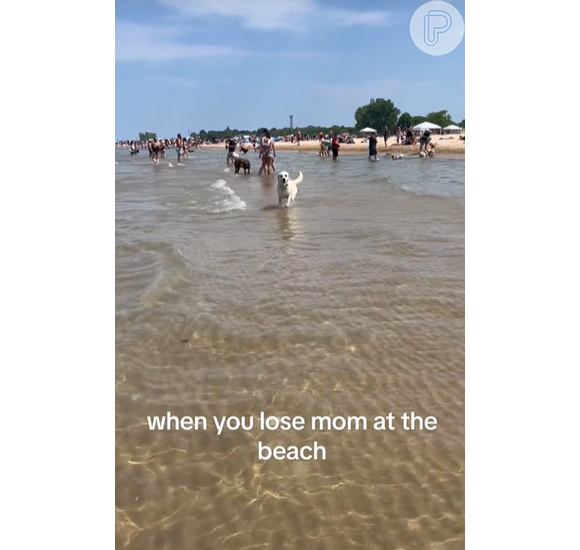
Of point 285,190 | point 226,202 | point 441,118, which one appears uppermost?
point 441,118

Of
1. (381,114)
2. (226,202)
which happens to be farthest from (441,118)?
(226,202)

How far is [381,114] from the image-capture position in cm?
8775

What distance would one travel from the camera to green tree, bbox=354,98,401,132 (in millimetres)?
87750

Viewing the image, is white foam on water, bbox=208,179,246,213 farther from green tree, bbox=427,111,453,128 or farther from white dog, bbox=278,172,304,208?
green tree, bbox=427,111,453,128

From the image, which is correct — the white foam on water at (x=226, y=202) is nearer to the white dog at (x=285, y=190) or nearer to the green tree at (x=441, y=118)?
the white dog at (x=285, y=190)

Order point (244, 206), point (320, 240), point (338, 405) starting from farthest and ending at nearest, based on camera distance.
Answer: point (244, 206) < point (320, 240) < point (338, 405)

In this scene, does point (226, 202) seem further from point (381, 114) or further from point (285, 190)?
point (381, 114)

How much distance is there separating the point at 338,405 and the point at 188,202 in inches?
484

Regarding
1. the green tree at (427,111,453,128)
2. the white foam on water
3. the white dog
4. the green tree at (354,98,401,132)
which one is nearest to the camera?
the white dog

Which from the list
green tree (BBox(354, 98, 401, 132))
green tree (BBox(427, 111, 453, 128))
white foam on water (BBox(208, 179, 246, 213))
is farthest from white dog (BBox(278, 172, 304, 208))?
green tree (BBox(354, 98, 401, 132))
